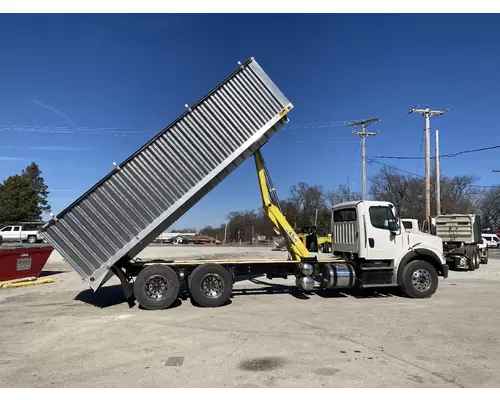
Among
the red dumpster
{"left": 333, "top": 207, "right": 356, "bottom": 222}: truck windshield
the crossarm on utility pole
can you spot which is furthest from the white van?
the red dumpster

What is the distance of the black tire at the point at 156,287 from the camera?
9.52 metres

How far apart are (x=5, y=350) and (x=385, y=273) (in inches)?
332

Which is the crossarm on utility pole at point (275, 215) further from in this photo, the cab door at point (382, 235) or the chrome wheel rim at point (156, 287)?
the chrome wheel rim at point (156, 287)

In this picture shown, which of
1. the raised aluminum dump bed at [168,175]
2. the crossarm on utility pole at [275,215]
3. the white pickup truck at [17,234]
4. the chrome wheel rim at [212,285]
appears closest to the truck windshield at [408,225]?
the crossarm on utility pole at [275,215]

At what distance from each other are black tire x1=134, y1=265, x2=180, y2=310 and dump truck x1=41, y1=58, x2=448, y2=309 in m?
0.02

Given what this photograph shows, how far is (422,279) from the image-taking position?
427 inches

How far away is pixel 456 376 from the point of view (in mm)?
5105

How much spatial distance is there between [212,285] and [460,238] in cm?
1472

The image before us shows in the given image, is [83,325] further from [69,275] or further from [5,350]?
[69,275]

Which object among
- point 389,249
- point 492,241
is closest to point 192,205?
point 389,249

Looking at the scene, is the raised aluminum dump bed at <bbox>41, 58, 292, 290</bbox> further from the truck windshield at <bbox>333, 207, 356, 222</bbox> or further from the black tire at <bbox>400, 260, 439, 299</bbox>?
the black tire at <bbox>400, 260, 439, 299</bbox>

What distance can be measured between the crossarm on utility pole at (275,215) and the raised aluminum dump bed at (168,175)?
2.94 ft

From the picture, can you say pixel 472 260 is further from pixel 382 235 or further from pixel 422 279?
pixel 382 235

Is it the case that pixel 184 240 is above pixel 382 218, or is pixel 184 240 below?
below
